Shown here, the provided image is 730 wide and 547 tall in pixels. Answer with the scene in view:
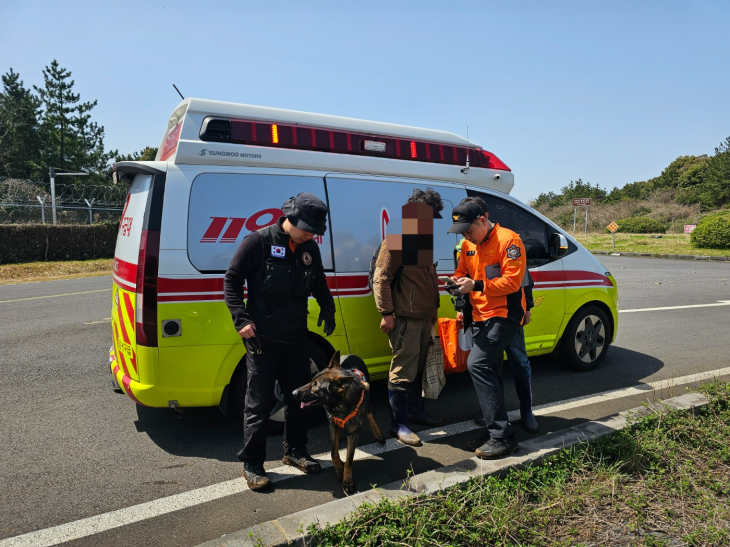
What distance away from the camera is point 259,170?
4.05m

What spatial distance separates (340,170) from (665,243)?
31777 millimetres

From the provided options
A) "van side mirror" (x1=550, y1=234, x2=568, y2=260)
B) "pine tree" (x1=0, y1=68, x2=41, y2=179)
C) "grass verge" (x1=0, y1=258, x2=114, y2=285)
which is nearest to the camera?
"van side mirror" (x1=550, y1=234, x2=568, y2=260)

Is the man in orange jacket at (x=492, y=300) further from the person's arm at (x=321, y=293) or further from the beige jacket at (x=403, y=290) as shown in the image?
the person's arm at (x=321, y=293)

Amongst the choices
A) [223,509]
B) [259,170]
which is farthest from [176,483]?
[259,170]

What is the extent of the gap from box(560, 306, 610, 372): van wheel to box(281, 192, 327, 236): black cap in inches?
141

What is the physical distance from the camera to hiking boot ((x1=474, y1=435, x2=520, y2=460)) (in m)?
3.57

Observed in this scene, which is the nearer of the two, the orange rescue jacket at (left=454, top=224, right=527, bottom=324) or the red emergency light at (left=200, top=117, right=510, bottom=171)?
the orange rescue jacket at (left=454, top=224, right=527, bottom=324)

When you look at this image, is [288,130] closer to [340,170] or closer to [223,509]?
[340,170]

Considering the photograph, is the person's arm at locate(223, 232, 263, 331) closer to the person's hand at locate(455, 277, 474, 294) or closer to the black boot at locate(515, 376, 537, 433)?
the person's hand at locate(455, 277, 474, 294)

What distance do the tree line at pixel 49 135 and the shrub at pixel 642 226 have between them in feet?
135

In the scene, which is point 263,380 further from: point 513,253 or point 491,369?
point 513,253

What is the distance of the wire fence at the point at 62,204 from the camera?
2000 cm

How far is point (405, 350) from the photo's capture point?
4.04 m

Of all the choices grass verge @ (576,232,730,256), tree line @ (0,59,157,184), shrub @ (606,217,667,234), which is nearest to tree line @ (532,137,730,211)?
shrub @ (606,217,667,234)
